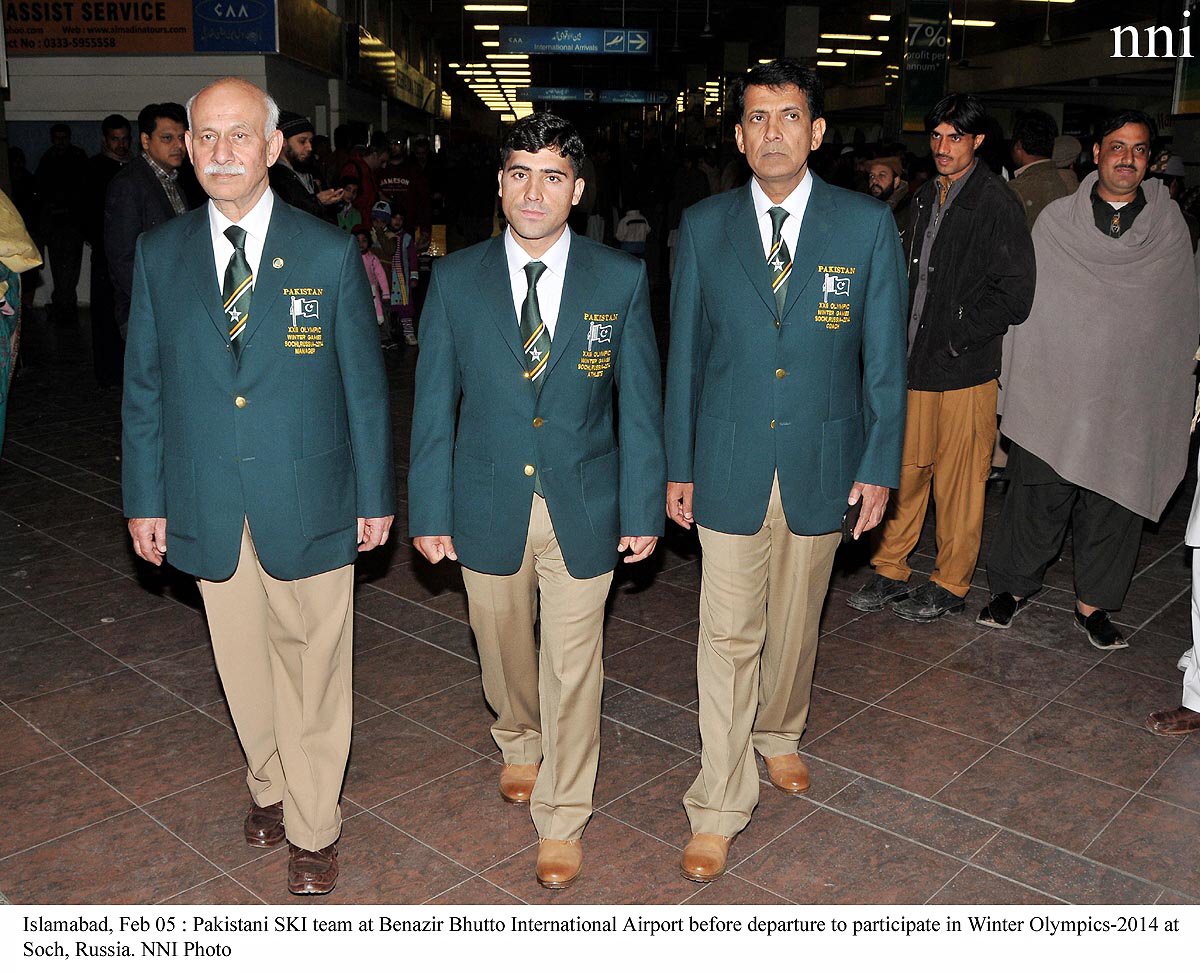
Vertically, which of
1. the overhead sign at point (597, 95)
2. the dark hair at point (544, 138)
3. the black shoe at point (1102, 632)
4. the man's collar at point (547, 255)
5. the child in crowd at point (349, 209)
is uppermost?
the overhead sign at point (597, 95)

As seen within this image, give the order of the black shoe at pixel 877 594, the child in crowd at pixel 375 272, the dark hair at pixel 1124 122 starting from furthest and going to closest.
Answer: the child in crowd at pixel 375 272 < the black shoe at pixel 877 594 < the dark hair at pixel 1124 122

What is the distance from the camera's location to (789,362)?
3029 millimetres

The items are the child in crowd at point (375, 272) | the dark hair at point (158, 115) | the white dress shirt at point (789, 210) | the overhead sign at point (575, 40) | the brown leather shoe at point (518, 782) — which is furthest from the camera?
the overhead sign at point (575, 40)

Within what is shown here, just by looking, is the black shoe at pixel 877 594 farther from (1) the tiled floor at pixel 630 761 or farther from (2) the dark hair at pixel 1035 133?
(2) the dark hair at pixel 1035 133

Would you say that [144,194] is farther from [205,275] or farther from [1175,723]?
[1175,723]

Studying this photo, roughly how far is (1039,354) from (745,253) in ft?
6.96

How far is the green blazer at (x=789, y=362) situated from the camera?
9.86 feet

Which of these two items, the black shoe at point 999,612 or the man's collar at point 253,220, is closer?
the man's collar at point 253,220

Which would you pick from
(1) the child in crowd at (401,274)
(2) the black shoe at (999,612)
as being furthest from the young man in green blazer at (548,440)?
(1) the child in crowd at (401,274)

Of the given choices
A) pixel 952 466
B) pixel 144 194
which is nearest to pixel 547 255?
pixel 952 466

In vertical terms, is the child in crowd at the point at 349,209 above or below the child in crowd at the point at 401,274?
above

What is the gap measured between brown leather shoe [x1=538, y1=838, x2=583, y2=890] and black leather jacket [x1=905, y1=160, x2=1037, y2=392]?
2581 millimetres

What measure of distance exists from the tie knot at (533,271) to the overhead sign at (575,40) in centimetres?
2004

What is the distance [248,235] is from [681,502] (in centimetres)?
125
